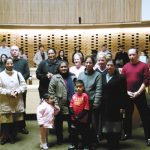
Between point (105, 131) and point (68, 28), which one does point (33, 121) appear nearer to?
point (105, 131)

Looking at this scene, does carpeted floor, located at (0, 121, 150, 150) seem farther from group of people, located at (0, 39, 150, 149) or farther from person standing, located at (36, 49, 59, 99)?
person standing, located at (36, 49, 59, 99)

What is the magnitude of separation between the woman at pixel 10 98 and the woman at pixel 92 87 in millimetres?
1362

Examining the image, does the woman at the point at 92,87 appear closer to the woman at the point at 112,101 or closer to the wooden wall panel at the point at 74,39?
the woman at the point at 112,101

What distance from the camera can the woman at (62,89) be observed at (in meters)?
6.70

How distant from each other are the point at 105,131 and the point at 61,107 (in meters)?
0.99

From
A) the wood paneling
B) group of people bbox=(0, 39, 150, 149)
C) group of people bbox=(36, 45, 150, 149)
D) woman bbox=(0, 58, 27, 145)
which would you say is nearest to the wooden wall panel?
the wood paneling

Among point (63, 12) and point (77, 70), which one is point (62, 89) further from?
point (63, 12)

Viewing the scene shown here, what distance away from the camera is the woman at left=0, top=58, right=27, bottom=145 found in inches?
274

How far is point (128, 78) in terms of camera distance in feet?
22.5

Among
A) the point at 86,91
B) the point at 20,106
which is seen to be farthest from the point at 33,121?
the point at 86,91

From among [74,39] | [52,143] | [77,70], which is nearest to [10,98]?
[52,143]

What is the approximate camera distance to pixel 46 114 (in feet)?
21.8

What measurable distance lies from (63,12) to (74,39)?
4.49ft

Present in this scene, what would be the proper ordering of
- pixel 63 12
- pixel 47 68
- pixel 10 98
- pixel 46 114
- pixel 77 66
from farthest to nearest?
pixel 63 12 → pixel 47 68 → pixel 77 66 → pixel 10 98 → pixel 46 114
